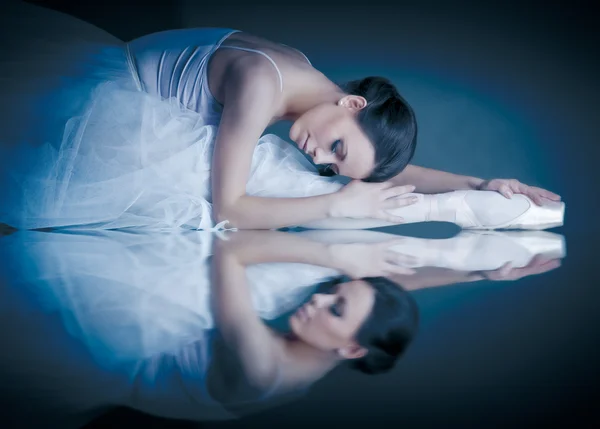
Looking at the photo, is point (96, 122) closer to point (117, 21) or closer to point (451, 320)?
point (451, 320)

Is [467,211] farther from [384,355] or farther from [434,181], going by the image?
[384,355]

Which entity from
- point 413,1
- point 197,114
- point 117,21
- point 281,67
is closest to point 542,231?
point 281,67

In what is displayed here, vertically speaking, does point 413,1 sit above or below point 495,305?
above

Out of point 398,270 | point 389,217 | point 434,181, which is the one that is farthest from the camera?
point 434,181

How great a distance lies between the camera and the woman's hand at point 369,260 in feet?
2.91

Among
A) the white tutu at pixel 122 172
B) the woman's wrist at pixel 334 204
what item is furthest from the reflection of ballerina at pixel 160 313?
the woman's wrist at pixel 334 204

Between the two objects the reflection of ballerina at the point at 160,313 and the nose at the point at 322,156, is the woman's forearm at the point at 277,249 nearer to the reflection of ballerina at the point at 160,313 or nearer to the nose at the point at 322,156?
the reflection of ballerina at the point at 160,313

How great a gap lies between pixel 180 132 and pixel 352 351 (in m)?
1.07

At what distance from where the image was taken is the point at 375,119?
136 cm

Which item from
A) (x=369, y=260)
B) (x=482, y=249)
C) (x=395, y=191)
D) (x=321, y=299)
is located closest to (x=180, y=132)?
(x=395, y=191)

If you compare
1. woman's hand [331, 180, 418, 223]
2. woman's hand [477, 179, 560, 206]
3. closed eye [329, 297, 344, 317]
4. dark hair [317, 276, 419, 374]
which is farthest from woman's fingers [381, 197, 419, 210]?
closed eye [329, 297, 344, 317]

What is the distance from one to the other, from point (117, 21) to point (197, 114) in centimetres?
140

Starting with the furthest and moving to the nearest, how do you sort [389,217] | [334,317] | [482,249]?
[389,217], [482,249], [334,317]

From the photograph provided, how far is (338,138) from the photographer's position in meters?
1.40
